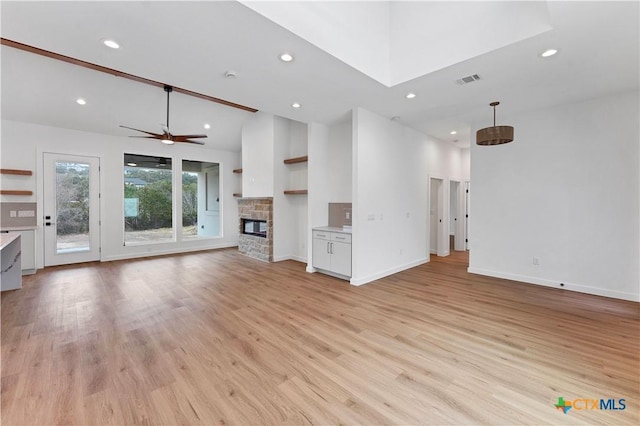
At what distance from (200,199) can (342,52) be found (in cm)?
679

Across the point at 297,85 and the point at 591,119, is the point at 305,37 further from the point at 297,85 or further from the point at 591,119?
the point at 591,119

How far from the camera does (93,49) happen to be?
110 inches

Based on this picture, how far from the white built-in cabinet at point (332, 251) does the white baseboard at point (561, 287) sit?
2.68 m

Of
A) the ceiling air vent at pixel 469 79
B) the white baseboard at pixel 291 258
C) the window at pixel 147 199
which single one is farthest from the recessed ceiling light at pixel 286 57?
the window at pixel 147 199

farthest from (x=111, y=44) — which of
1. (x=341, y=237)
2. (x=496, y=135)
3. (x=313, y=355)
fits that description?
(x=496, y=135)

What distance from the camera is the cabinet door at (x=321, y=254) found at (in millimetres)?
5270

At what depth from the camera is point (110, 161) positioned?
6.67 m

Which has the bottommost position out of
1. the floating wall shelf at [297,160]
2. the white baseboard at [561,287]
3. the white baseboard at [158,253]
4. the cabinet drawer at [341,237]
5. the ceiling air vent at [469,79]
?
the white baseboard at [561,287]

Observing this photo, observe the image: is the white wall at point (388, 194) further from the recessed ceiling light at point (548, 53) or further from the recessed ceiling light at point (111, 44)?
the recessed ceiling light at point (111, 44)

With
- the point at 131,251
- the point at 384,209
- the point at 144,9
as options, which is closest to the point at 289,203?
the point at 384,209

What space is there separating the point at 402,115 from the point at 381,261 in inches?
110

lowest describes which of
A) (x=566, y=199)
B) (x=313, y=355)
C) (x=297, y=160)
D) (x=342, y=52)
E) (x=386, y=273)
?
(x=313, y=355)

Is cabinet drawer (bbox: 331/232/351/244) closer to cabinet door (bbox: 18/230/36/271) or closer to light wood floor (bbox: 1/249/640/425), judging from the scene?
light wood floor (bbox: 1/249/640/425)

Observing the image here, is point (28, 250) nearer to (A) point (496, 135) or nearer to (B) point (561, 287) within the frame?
(A) point (496, 135)
